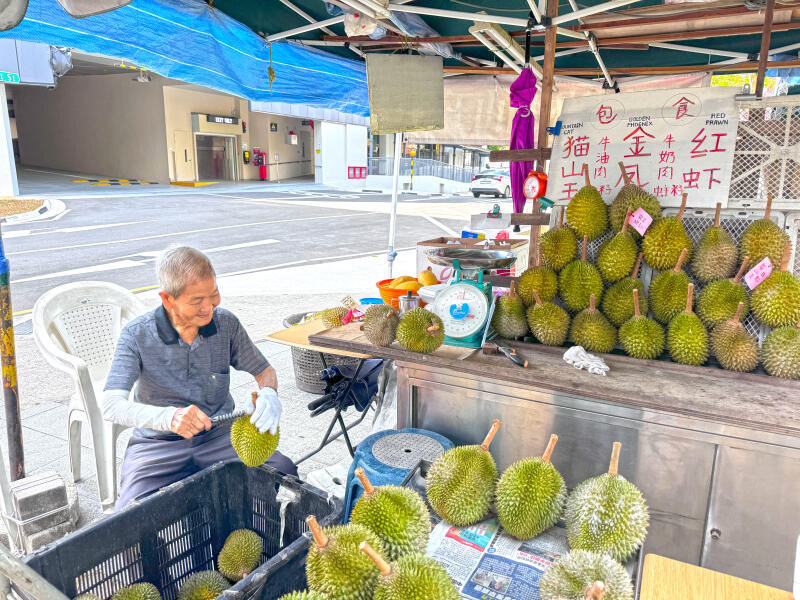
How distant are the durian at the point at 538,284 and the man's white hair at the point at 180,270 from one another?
130 cm

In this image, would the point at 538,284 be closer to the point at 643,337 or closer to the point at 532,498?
the point at 643,337

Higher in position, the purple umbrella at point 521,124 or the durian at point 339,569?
the purple umbrella at point 521,124

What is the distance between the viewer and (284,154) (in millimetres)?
30234

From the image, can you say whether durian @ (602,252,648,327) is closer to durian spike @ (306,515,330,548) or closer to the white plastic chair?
durian spike @ (306,515,330,548)

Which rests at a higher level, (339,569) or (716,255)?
(716,255)

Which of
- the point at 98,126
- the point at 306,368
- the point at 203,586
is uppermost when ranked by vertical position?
the point at 98,126

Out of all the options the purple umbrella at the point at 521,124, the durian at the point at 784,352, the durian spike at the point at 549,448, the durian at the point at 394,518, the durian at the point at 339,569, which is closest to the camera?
the durian at the point at 339,569

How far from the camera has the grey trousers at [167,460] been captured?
7.26ft

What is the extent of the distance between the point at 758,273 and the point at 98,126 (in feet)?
94.2

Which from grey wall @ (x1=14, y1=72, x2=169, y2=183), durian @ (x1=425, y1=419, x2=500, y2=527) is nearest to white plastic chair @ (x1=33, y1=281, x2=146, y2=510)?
durian @ (x1=425, y1=419, x2=500, y2=527)

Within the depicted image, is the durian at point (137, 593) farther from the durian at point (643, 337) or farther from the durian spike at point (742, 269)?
the durian spike at point (742, 269)

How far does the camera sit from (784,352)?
192 centimetres

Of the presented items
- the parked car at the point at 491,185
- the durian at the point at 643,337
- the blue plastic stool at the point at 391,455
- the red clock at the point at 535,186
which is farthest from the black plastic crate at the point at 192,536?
the parked car at the point at 491,185

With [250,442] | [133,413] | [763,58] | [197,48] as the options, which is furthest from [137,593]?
[763,58]
